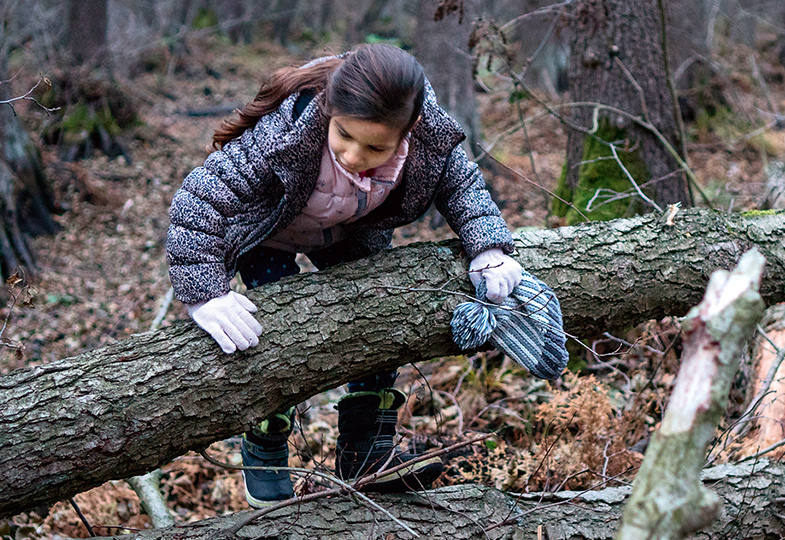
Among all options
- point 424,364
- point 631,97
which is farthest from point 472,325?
point 631,97

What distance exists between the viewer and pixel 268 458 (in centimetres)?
287

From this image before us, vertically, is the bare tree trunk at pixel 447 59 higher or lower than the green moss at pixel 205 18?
lower

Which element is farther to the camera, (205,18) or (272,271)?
(205,18)

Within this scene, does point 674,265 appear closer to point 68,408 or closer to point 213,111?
point 68,408

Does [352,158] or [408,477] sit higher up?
[352,158]

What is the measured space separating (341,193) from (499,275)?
0.67m

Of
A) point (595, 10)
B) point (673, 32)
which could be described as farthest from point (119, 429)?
point (673, 32)

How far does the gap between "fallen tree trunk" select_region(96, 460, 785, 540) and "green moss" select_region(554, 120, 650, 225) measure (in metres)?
2.00

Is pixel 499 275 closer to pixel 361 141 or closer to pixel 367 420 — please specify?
pixel 361 141

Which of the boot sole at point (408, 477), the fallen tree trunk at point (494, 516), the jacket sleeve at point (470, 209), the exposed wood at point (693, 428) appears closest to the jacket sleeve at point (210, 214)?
the jacket sleeve at point (470, 209)

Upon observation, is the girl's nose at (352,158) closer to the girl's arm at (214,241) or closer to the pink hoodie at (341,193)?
the pink hoodie at (341,193)

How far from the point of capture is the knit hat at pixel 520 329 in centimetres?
254

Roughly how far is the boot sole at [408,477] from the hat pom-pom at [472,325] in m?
0.48

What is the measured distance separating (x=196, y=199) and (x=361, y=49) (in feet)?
2.52
